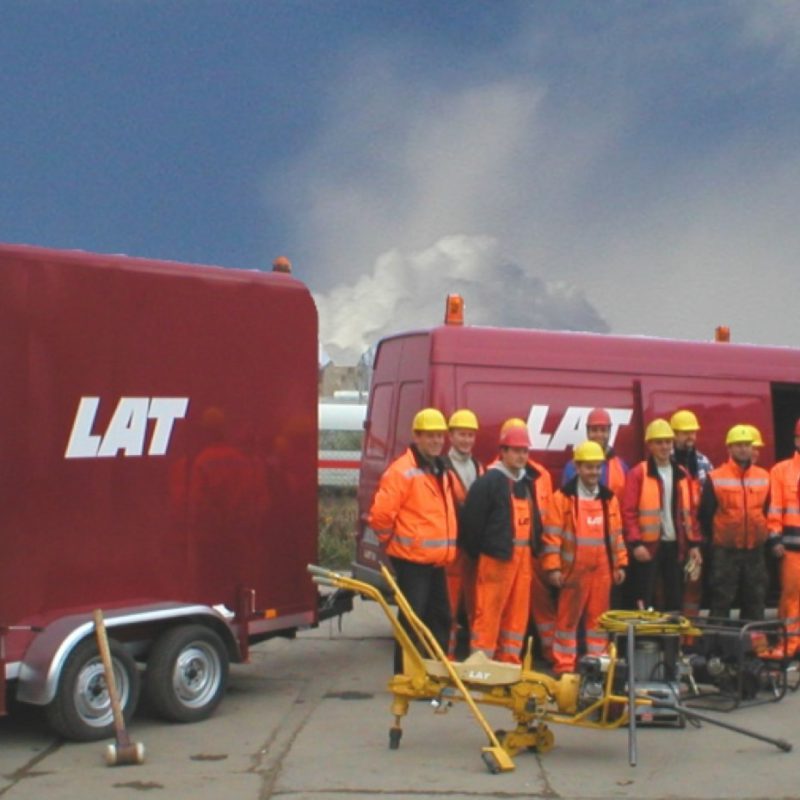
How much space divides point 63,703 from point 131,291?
234cm

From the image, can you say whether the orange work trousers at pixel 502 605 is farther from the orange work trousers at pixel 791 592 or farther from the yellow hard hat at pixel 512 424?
the orange work trousers at pixel 791 592

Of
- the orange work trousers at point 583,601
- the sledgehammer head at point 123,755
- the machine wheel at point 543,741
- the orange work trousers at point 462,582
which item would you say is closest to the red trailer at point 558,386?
the orange work trousers at point 462,582

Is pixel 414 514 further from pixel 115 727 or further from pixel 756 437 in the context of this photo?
pixel 756 437

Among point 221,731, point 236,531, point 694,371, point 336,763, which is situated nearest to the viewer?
point 336,763

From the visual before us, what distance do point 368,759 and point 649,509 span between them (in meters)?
3.52

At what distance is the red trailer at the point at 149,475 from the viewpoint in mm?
7953

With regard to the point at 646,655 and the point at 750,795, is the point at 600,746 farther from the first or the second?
the point at 750,795

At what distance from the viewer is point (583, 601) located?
9.84 meters

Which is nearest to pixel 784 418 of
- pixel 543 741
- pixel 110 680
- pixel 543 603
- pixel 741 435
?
pixel 741 435

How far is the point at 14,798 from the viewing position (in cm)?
698

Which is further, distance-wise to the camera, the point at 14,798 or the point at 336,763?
the point at 336,763

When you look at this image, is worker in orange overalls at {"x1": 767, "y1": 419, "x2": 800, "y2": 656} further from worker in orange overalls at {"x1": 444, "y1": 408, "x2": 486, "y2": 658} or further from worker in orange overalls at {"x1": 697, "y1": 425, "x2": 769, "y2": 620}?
worker in orange overalls at {"x1": 444, "y1": 408, "x2": 486, "y2": 658}

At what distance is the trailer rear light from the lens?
1062 centimetres

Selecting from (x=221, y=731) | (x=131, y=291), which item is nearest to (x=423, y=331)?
(x=131, y=291)
